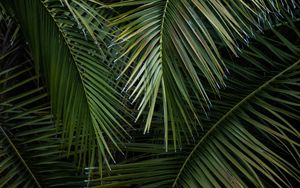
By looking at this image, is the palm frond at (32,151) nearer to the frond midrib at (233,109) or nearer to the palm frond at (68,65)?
the palm frond at (68,65)

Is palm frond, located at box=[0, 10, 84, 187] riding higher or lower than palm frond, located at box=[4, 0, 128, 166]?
lower

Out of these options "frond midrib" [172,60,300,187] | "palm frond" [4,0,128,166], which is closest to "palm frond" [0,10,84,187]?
"palm frond" [4,0,128,166]

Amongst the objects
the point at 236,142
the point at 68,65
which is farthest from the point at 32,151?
the point at 236,142

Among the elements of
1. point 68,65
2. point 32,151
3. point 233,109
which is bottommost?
point 32,151

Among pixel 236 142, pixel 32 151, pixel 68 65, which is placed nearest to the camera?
pixel 68 65

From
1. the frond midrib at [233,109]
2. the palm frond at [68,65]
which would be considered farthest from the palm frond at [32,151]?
the frond midrib at [233,109]

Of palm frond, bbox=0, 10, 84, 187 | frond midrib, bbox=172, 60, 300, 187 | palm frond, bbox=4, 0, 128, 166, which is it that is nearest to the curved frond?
frond midrib, bbox=172, 60, 300, 187

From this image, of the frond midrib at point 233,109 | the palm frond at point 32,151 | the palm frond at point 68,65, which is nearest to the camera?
the palm frond at point 68,65

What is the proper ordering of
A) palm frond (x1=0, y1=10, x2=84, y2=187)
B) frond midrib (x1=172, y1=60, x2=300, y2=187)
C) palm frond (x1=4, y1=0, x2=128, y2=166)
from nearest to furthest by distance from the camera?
1. palm frond (x1=4, y1=0, x2=128, y2=166)
2. frond midrib (x1=172, y1=60, x2=300, y2=187)
3. palm frond (x1=0, y1=10, x2=84, y2=187)

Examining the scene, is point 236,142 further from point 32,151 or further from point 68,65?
point 32,151

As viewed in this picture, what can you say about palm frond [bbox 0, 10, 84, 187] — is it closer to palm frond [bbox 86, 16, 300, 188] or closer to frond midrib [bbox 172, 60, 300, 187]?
palm frond [bbox 86, 16, 300, 188]

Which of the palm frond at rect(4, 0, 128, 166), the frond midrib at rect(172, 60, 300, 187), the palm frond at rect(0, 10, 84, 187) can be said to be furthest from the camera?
the palm frond at rect(0, 10, 84, 187)

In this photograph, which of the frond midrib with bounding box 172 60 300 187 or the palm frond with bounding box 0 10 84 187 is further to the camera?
the palm frond with bounding box 0 10 84 187

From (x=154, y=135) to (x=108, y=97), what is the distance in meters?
0.36
